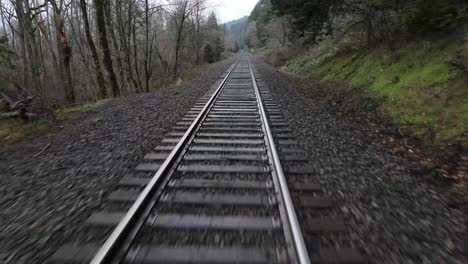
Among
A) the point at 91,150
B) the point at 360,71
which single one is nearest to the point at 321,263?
the point at 91,150

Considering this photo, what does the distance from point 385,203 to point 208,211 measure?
2.22 meters

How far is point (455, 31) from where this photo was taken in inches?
297

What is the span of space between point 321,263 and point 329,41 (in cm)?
1888

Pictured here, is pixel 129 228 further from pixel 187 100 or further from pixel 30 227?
pixel 187 100

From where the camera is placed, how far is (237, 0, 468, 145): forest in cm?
594

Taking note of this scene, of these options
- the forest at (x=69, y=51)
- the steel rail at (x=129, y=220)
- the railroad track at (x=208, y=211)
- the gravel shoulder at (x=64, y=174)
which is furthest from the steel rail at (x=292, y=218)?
the forest at (x=69, y=51)

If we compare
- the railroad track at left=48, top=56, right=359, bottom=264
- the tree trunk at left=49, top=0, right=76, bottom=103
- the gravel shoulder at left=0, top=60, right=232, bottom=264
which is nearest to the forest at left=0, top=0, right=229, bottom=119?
the tree trunk at left=49, top=0, right=76, bottom=103

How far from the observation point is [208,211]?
325cm

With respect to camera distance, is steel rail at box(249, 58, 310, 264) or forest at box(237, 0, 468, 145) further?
forest at box(237, 0, 468, 145)

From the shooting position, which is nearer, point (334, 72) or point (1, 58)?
point (334, 72)

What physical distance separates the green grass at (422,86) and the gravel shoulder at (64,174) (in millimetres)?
5520

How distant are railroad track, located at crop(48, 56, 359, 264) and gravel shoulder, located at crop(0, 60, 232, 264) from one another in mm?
303

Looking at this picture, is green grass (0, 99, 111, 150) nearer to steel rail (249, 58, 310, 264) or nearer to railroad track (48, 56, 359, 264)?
railroad track (48, 56, 359, 264)

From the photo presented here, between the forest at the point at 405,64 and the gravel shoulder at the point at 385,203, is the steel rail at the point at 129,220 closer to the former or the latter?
the gravel shoulder at the point at 385,203
